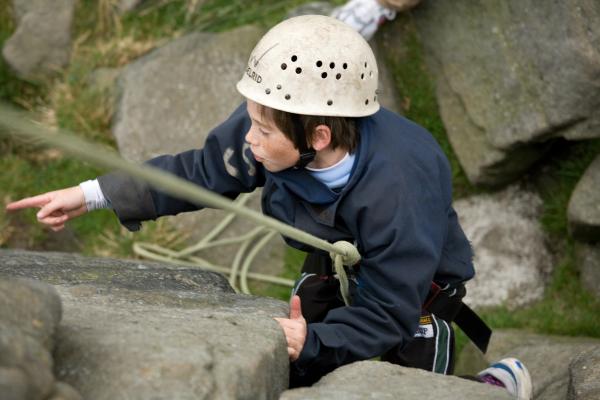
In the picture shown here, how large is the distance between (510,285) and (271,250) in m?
1.23

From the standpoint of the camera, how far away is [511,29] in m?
4.57

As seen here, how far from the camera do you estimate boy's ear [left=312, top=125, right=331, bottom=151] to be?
3.03 m

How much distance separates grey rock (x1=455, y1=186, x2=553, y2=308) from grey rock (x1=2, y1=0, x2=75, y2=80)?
2574mm

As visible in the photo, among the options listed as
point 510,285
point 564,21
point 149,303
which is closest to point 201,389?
point 149,303

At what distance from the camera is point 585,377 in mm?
3172

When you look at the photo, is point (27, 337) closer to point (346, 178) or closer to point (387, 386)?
point (387, 386)

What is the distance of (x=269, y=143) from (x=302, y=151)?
100 mm

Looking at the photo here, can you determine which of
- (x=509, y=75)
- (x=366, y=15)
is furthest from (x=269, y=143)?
(x=366, y=15)

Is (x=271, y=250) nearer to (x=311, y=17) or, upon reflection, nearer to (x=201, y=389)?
(x=311, y=17)

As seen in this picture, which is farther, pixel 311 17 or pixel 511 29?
pixel 511 29

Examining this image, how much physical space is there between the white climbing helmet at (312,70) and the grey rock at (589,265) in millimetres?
2122

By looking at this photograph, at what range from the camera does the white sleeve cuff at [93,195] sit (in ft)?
11.3

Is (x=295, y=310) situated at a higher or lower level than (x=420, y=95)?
higher

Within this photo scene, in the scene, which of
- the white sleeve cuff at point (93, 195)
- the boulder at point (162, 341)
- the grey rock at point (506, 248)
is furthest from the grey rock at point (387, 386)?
the grey rock at point (506, 248)
